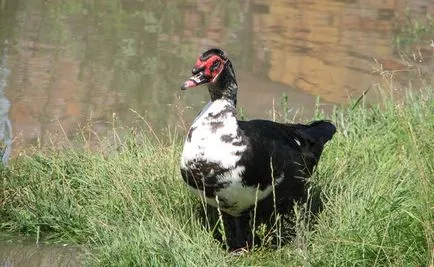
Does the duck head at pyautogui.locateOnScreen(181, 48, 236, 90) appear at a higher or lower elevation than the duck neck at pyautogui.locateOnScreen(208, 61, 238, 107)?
higher

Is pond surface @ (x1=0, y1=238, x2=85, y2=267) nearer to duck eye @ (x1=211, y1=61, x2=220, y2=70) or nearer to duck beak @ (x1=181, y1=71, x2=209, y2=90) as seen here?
duck beak @ (x1=181, y1=71, x2=209, y2=90)

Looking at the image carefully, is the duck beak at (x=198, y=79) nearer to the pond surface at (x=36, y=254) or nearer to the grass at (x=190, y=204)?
the grass at (x=190, y=204)

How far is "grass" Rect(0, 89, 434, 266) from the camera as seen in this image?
15.9 ft

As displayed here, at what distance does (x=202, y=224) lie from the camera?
5.63 meters

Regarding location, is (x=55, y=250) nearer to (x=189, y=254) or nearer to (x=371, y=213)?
(x=189, y=254)

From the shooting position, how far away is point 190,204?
575 centimetres

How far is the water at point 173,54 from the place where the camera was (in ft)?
29.0

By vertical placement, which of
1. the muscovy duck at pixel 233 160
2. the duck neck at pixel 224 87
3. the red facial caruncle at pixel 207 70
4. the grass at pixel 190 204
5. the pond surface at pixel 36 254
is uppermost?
the red facial caruncle at pixel 207 70

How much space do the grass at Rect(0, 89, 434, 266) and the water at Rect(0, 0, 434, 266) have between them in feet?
3.78

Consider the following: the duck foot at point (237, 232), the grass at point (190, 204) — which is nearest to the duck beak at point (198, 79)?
the grass at point (190, 204)

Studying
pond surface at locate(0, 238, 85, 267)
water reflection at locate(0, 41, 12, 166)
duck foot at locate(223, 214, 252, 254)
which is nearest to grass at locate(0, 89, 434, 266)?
pond surface at locate(0, 238, 85, 267)

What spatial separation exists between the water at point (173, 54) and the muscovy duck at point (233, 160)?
1979 millimetres

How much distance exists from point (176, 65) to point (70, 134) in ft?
8.65

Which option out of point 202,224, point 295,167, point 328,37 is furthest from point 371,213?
point 328,37
